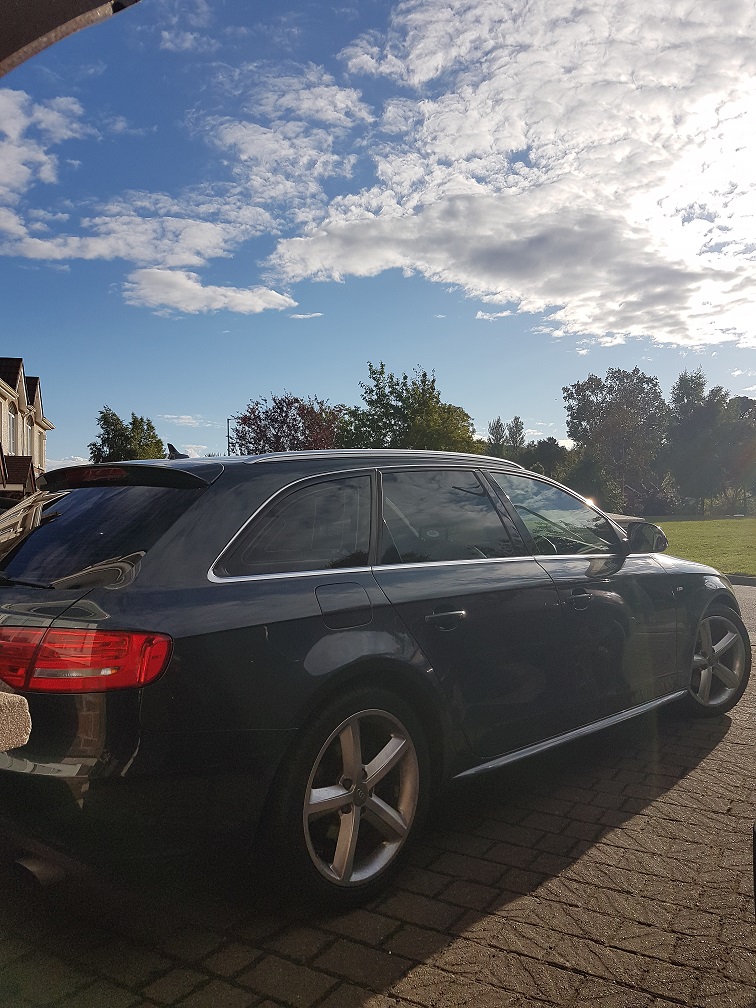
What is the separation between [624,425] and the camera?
9250 centimetres

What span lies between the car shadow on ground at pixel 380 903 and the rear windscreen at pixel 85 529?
102 cm

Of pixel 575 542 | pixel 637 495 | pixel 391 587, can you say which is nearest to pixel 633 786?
pixel 575 542

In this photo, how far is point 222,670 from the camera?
2.87 metres

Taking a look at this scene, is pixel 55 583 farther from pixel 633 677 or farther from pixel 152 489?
pixel 633 677

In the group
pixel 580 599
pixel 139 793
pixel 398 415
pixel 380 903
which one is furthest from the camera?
pixel 398 415

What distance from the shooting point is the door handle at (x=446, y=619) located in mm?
3613

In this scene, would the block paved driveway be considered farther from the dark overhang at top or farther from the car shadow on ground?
the dark overhang at top

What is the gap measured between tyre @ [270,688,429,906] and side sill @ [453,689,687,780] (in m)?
0.33

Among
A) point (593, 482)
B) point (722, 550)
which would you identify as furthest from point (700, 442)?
point (722, 550)

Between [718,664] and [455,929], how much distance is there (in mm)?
3274

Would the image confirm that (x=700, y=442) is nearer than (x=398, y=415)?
No

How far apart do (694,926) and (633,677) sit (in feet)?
5.82

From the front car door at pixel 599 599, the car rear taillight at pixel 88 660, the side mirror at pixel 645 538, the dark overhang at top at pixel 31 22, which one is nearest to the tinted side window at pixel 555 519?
the front car door at pixel 599 599

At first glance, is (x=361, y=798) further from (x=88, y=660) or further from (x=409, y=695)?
(x=88, y=660)
